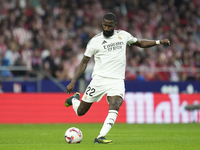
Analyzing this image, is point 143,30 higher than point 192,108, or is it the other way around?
Answer: point 143,30

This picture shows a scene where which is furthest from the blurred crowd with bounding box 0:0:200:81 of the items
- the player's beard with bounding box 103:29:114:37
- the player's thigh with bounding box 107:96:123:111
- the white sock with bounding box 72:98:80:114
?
the player's thigh with bounding box 107:96:123:111

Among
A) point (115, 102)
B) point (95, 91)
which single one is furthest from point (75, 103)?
point (115, 102)

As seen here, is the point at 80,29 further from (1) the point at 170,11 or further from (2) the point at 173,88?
(1) the point at 170,11

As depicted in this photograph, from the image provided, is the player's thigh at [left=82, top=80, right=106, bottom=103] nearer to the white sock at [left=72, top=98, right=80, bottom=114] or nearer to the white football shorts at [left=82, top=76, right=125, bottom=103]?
the white football shorts at [left=82, top=76, right=125, bottom=103]

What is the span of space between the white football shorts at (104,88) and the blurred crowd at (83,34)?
8655 mm

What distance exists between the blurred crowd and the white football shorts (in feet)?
28.4

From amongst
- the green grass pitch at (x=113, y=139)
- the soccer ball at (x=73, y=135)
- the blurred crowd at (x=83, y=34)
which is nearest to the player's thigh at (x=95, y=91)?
the soccer ball at (x=73, y=135)

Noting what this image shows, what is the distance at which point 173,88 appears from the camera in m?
18.8

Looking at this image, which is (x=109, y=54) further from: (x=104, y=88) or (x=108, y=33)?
(x=104, y=88)

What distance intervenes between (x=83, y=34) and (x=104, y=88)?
11.5 metres

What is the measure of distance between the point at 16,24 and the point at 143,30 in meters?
6.79

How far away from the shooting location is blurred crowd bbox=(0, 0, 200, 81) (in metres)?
17.5

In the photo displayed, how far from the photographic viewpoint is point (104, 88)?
8.37 m

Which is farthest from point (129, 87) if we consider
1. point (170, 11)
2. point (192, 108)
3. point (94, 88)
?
point (94, 88)
